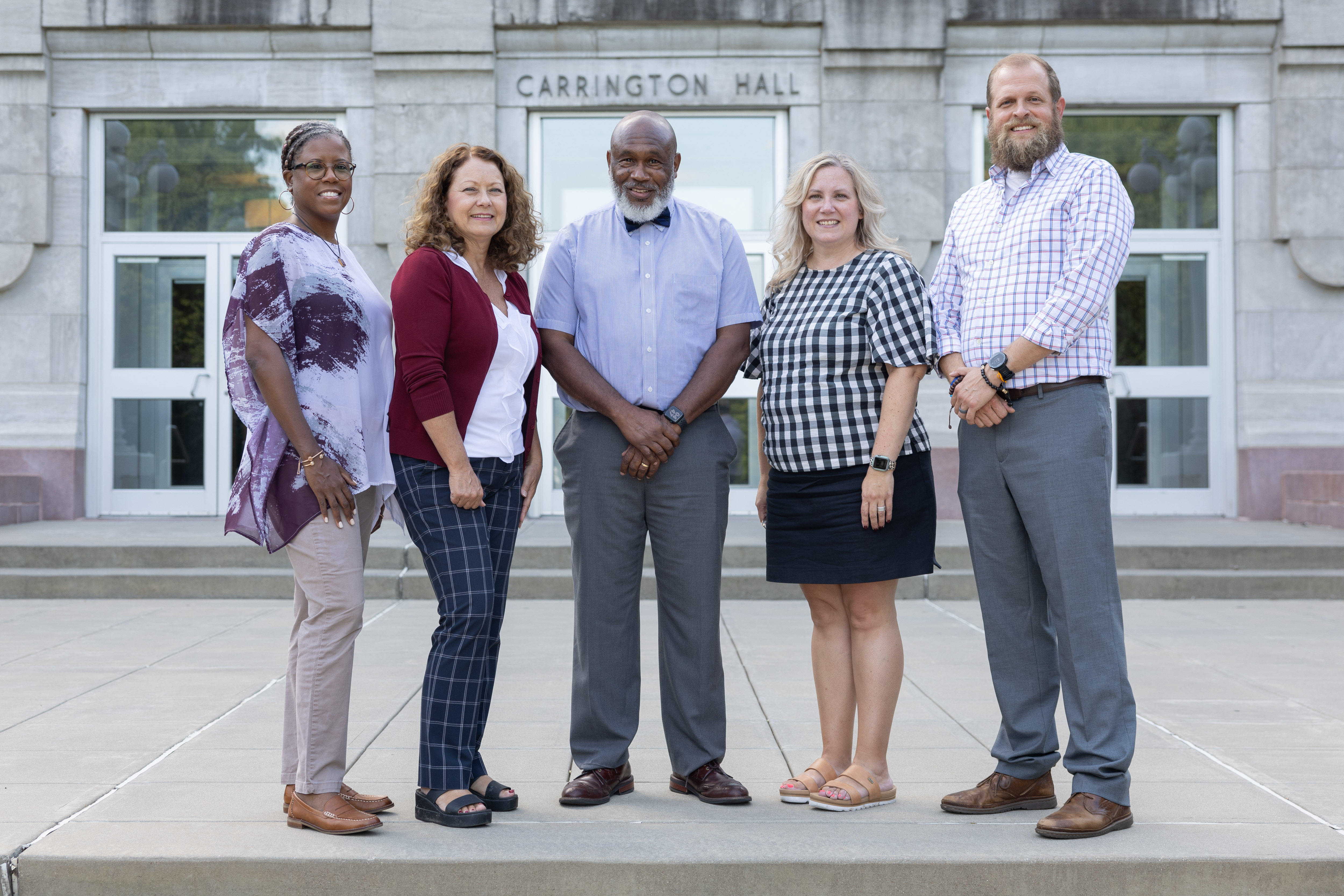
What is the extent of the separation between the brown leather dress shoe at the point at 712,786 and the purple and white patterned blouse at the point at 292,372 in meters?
1.38

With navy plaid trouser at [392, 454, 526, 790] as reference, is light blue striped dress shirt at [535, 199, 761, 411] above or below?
above

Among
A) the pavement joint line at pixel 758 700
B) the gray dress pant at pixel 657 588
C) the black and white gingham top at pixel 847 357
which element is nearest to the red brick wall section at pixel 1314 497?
the pavement joint line at pixel 758 700

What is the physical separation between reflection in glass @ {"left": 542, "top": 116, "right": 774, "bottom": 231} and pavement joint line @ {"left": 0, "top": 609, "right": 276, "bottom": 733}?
18.2 ft

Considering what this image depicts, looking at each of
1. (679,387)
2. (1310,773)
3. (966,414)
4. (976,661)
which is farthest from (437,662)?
(976,661)

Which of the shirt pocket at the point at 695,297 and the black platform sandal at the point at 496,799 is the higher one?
the shirt pocket at the point at 695,297

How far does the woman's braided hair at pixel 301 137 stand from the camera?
357cm

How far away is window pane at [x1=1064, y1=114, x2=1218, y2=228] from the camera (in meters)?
Result: 11.8

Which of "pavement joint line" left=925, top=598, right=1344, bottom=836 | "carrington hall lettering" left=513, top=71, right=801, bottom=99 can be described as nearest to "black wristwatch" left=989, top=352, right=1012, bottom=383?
"pavement joint line" left=925, top=598, right=1344, bottom=836

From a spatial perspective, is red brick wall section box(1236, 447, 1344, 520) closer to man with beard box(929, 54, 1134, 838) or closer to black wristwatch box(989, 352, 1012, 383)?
man with beard box(929, 54, 1134, 838)

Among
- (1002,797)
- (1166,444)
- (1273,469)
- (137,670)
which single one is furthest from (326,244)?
(1273,469)

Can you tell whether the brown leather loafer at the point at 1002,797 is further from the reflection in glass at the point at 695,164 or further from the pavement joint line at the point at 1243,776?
the reflection in glass at the point at 695,164

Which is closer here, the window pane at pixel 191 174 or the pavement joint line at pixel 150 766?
the pavement joint line at pixel 150 766

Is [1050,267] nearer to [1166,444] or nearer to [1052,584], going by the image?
[1052,584]

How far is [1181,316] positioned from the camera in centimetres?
1189
